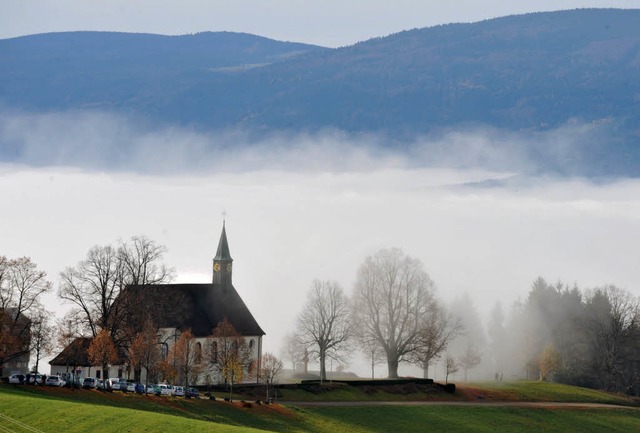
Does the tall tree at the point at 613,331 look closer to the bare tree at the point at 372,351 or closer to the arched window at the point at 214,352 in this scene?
the bare tree at the point at 372,351

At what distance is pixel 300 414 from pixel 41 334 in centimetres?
2724

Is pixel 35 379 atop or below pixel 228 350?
below

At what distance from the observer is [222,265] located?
503 feet

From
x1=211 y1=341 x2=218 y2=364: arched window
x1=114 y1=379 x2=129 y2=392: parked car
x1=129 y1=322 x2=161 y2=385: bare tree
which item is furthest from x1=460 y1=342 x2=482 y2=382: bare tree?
x1=114 y1=379 x2=129 y2=392: parked car

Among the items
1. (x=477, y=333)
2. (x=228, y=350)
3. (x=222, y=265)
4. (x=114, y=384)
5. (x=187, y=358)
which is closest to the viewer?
(x=114, y=384)

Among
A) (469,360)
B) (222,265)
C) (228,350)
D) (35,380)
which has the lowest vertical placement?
(35,380)

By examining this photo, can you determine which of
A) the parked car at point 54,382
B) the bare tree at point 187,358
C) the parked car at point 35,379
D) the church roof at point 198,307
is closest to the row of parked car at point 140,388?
the parked car at point 54,382

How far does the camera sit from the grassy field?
8456 centimetres

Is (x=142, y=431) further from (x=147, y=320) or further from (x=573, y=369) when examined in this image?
(x=573, y=369)

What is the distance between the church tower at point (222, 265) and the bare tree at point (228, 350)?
959 centimetres

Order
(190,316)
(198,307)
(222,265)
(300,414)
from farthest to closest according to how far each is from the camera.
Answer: (222,265) → (198,307) → (190,316) → (300,414)

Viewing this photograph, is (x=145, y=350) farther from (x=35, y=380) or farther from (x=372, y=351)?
(x=372, y=351)

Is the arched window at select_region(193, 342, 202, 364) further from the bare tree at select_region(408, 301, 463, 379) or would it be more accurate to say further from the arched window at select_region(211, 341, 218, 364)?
the bare tree at select_region(408, 301, 463, 379)

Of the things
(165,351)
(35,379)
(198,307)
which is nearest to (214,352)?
(165,351)
